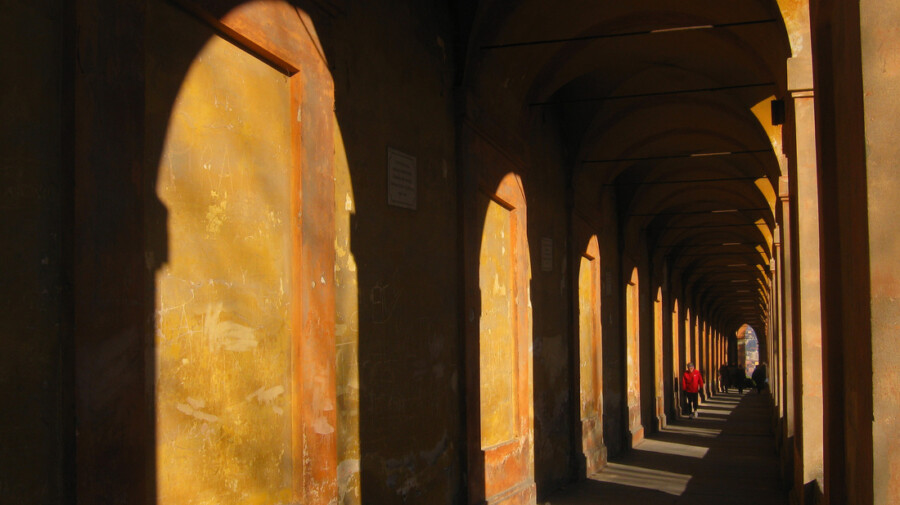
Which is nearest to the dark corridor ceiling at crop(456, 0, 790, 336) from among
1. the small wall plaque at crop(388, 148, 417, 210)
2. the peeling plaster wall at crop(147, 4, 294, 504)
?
the small wall plaque at crop(388, 148, 417, 210)

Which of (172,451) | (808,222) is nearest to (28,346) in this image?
(172,451)

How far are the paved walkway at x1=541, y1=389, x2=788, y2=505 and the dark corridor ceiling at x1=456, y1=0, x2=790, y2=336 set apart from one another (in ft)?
15.2

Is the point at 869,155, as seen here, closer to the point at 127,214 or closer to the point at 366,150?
the point at 127,214

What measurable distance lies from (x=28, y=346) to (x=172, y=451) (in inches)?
40.1

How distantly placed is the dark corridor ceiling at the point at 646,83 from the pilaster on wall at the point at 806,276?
2.80ft

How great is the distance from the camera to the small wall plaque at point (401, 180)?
708 cm

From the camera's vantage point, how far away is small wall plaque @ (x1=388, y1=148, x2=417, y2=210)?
23.2 ft

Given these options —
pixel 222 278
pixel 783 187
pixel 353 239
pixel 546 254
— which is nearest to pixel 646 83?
pixel 783 187

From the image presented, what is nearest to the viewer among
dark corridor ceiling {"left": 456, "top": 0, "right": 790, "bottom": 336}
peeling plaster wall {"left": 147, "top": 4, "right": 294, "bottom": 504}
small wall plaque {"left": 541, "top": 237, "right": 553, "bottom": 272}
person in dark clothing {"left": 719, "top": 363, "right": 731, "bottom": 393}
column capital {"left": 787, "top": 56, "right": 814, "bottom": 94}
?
peeling plaster wall {"left": 147, "top": 4, "right": 294, "bottom": 504}

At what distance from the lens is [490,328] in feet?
32.2

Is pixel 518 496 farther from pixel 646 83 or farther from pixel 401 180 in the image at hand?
pixel 646 83

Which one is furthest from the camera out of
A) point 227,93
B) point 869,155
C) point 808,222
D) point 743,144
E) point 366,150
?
point 743,144

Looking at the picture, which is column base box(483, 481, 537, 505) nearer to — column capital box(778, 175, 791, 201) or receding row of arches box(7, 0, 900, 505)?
receding row of arches box(7, 0, 900, 505)

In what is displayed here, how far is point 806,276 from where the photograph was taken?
7.61 meters
